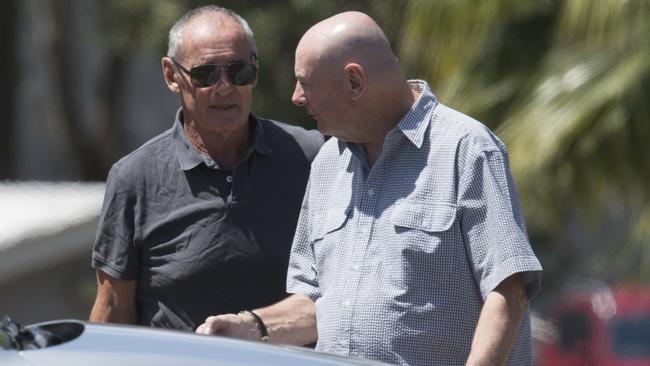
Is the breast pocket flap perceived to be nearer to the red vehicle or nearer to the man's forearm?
the man's forearm

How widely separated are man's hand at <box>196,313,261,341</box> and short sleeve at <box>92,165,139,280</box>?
0.50m

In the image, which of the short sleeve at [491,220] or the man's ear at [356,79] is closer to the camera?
the short sleeve at [491,220]

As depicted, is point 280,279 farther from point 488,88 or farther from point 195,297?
point 488,88

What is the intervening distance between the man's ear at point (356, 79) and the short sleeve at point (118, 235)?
3.24ft

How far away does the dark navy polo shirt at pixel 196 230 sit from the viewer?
14.1 ft

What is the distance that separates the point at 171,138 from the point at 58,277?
848 centimetres

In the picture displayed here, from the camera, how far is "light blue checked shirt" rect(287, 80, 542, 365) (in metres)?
3.52

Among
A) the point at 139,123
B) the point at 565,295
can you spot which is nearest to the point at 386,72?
the point at 565,295

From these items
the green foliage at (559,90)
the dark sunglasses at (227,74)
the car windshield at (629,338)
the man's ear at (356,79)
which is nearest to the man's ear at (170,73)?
the dark sunglasses at (227,74)

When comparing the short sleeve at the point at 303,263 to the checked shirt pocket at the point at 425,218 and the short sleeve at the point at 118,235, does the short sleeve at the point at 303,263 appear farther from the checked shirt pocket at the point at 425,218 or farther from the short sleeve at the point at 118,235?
the short sleeve at the point at 118,235

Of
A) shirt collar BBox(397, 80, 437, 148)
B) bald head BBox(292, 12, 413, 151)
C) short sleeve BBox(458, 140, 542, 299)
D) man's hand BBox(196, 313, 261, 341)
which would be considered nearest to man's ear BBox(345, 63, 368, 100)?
bald head BBox(292, 12, 413, 151)

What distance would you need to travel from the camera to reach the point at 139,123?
59.1 feet

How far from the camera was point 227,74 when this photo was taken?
432 centimetres

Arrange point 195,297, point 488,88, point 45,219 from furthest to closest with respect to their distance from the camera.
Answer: point 45,219
point 488,88
point 195,297
